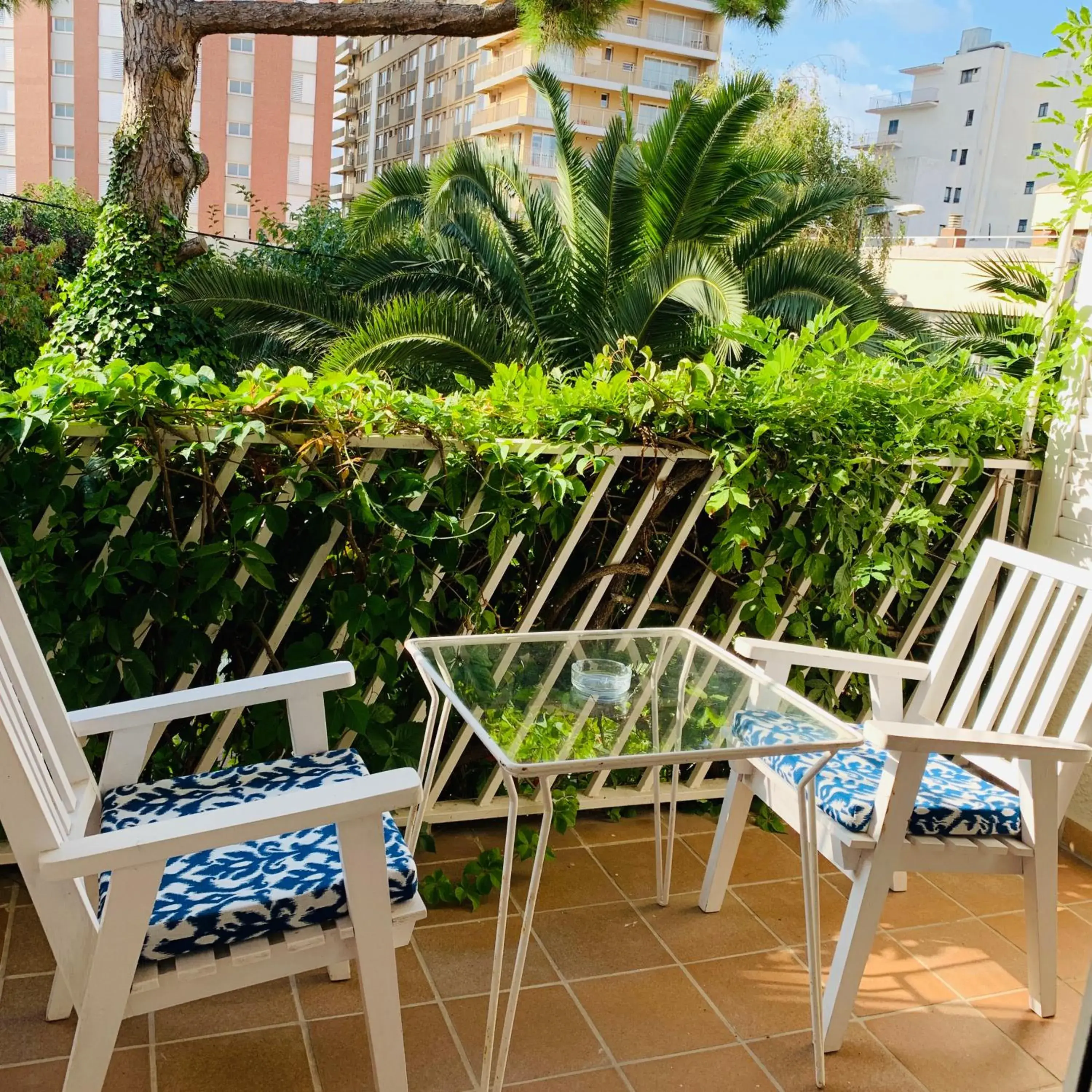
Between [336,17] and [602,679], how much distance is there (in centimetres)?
936

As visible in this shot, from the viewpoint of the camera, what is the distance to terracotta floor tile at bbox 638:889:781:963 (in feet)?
7.27

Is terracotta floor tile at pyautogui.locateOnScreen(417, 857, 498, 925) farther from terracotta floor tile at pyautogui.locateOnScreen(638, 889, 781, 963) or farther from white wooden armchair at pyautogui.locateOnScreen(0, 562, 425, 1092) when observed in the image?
white wooden armchair at pyautogui.locateOnScreen(0, 562, 425, 1092)

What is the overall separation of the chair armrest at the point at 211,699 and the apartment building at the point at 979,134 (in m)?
51.6

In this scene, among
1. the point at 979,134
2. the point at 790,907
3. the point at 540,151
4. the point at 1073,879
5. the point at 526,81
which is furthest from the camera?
the point at 979,134

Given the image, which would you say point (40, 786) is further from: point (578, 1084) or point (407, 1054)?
point (578, 1084)

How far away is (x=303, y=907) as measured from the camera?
4.82 feet

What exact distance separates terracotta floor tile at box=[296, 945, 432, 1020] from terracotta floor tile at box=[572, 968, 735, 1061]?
308 millimetres

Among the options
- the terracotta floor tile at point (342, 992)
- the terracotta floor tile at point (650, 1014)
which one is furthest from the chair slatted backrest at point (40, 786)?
the terracotta floor tile at point (650, 1014)

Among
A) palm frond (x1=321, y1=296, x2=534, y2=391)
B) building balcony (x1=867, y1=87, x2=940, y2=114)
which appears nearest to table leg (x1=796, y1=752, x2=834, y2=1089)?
palm frond (x1=321, y1=296, x2=534, y2=391)

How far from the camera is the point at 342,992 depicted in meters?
1.99

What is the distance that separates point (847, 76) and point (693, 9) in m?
21.7

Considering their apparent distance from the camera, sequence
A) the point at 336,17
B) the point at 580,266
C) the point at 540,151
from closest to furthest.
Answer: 1. the point at 580,266
2. the point at 336,17
3. the point at 540,151

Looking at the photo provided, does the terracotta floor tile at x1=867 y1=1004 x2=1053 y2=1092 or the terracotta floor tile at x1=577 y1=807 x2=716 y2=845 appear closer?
the terracotta floor tile at x1=867 y1=1004 x2=1053 y2=1092

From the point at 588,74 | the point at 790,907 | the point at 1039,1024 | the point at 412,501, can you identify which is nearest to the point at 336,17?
the point at 412,501
